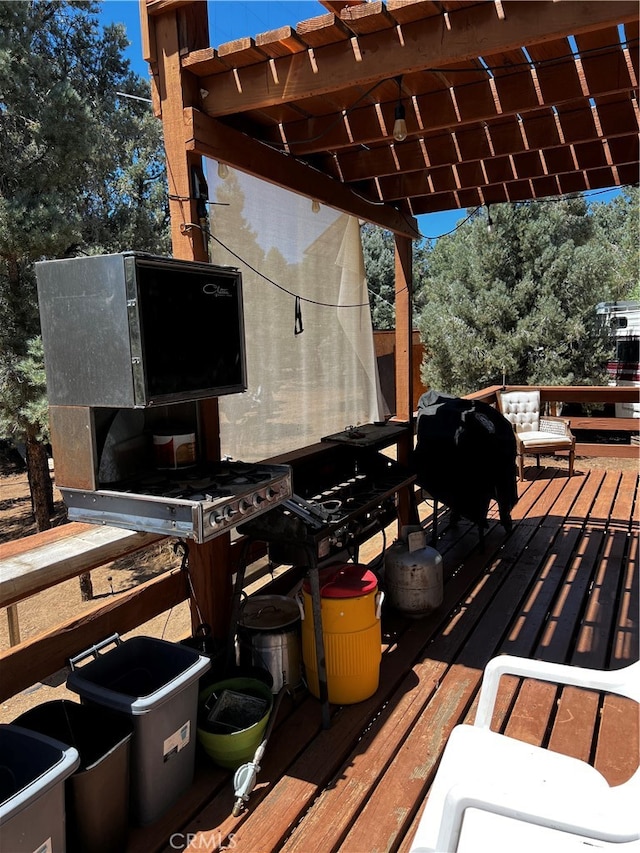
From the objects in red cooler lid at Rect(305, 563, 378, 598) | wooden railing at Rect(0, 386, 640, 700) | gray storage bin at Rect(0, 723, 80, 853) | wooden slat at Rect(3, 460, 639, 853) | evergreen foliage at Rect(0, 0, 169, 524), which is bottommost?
wooden slat at Rect(3, 460, 639, 853)

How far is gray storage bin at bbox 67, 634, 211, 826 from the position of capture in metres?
1.73

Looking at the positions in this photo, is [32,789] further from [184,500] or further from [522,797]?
[522,797]

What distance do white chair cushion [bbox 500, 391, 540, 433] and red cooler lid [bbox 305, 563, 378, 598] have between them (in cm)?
442

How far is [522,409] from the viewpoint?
21.5ft

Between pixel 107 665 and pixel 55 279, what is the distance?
1256 millimetres

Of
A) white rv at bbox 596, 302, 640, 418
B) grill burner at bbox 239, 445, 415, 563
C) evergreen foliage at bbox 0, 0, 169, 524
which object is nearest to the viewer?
grill burner at bbox 239, 445, 415, 563

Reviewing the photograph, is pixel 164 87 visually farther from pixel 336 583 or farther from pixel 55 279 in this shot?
pixel 336 583

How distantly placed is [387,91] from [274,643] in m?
2.49

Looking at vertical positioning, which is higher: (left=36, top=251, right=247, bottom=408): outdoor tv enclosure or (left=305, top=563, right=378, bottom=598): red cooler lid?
(left=36, top=251, right=247, bottom=408): outdoor tv enclosure

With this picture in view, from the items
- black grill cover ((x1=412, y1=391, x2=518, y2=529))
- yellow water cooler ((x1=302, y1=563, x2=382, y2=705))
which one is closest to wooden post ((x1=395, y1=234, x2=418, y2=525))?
black grill cover ((x1=412, y1=391, x2=518, y2=529))

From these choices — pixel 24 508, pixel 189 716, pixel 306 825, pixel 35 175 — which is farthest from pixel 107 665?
pixel 24 508

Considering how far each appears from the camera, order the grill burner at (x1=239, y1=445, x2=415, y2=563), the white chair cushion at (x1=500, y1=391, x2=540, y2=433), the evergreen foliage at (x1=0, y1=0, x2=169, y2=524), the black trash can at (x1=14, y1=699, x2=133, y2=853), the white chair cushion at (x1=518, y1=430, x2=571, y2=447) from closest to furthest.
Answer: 1. the black trash can at (x1=14, y1=699, x2=133, y2=853)
2. the grill burner at (x1=239, y1=445, x2=415, y2=563)
3. the white chair cushion at (x1=518, y1=430, x2=571, y2=447)
4. the evergreen foliage at (x1=0, y1=0, x2=169, y2=524)
5. the white chair cushion at (x1=500, y1=391, x2=540, y2=433)

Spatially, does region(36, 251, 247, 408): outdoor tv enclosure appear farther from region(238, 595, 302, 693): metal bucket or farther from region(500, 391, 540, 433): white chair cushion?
region(500, 391, 540, 433): white chair cushion

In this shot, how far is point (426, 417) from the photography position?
4.03 meters
